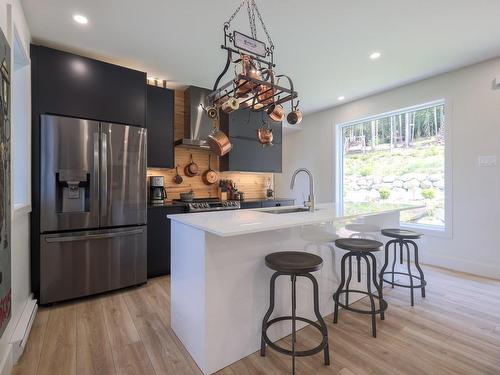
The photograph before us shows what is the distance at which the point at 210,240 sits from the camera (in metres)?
1.58

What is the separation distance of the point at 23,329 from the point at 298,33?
3.34m

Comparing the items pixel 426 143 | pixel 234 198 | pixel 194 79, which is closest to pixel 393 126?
pixel 426 143

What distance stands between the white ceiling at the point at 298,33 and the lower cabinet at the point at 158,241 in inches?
70.4

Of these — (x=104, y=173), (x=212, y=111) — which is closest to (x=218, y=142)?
(x=212, y=111)

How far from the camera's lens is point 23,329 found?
73.3 inches

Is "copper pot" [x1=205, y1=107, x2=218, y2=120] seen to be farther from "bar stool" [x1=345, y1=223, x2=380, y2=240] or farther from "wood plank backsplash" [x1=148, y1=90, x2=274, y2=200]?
"wood plank backsplash" [x1=148, y1=90, x2=274, y2=200]

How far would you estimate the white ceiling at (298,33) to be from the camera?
7.09ft

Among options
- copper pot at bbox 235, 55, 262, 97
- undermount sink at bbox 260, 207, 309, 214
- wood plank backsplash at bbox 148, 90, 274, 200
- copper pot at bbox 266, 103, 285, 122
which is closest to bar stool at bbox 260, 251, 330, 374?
undermount sink at bbox 260, 207, 309, 214

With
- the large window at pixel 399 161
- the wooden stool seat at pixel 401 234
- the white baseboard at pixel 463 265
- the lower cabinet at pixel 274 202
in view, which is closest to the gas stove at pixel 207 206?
the lower cabinet at pixel 274 202

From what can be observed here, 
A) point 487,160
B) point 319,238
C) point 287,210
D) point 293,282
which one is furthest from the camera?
point 487,160

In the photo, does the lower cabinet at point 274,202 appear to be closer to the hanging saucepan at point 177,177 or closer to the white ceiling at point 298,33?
the hanging saucepan at point 177,177

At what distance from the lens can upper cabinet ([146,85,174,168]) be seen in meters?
3.36

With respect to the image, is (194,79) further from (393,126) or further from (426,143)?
(426,143)

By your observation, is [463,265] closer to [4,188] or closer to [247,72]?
[247,72]
